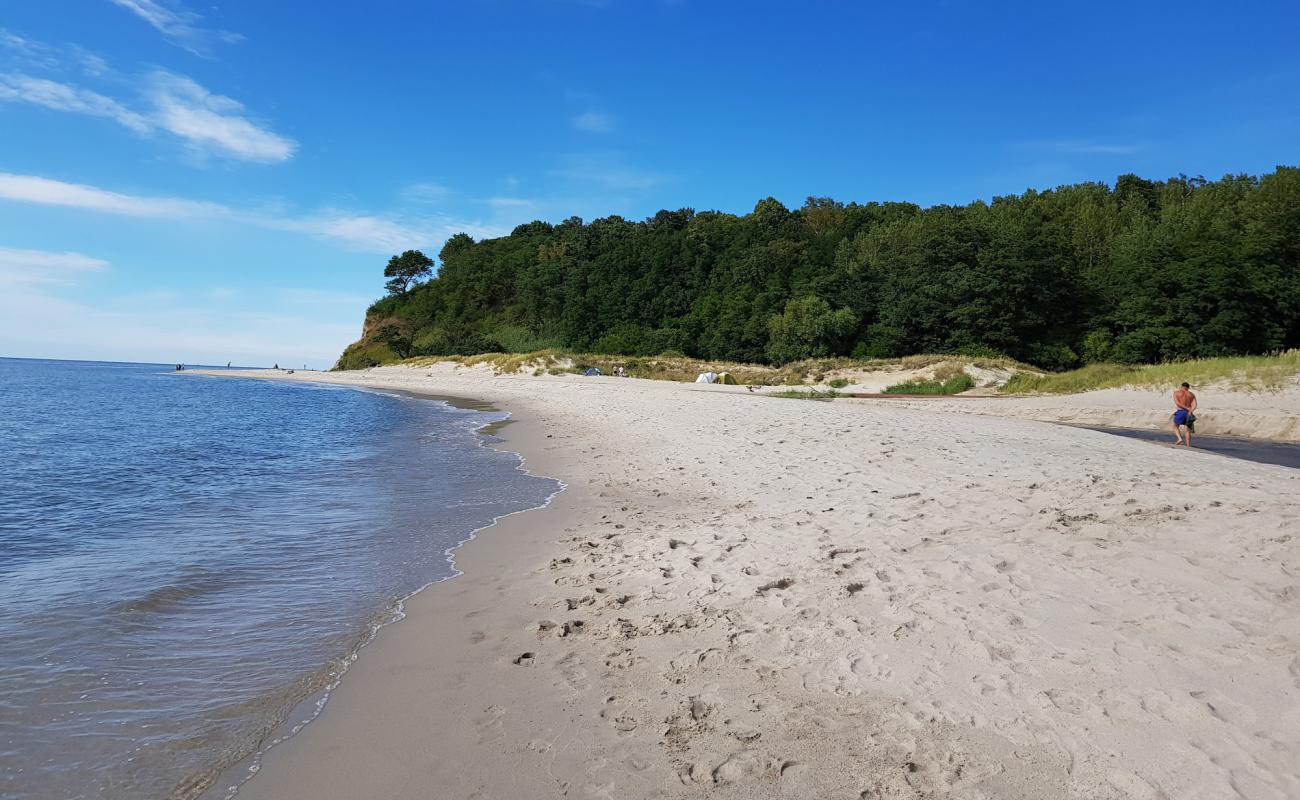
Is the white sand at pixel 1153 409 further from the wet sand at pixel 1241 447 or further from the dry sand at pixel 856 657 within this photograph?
the dry sand at pixel 856 657

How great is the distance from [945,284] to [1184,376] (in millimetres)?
30506

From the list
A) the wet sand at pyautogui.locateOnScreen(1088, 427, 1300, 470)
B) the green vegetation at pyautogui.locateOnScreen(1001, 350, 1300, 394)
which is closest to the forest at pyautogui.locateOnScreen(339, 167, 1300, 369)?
the green vegetation at pyautogui.locateOnScreen(1001, 350, 1300, 394)

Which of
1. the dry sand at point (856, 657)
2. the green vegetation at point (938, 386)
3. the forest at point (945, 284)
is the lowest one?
the dry sand at point (856, 657)

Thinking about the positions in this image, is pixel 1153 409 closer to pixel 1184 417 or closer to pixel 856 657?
pixel 1184 417

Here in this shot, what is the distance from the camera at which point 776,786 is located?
3061 mm

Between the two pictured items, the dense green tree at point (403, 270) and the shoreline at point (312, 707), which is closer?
the shoreline at point (312, 707)

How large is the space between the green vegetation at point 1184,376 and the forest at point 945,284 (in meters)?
22.0

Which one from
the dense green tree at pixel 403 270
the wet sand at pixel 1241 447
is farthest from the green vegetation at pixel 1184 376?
the dense green tree at pixel 403 270

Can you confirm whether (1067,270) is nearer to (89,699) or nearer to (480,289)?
(89,699)

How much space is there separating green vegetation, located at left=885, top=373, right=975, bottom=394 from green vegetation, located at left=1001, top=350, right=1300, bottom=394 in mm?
1691

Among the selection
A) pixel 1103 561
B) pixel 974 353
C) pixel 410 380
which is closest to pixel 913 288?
pixel 974 353

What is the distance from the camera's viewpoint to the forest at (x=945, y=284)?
46.0 meters

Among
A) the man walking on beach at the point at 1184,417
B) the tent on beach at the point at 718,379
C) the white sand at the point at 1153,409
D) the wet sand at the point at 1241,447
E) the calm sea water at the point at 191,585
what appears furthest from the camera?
the tent on beach at the point at 718,379

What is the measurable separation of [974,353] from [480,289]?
223ft
